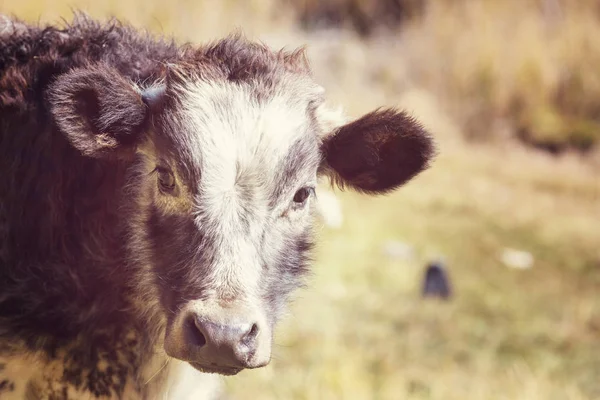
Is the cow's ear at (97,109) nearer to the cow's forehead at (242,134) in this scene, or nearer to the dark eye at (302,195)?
the cow's forehead at (242,134)

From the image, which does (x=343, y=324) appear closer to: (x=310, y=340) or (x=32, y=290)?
(x=310, y=340)

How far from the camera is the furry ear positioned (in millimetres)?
2543

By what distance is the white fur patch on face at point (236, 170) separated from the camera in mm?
2410

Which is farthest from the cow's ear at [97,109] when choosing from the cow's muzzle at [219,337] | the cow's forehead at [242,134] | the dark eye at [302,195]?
the cow's muzzle at [219,337]

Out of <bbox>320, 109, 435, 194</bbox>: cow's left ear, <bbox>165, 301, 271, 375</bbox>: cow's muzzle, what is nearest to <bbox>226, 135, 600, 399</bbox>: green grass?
<bbox>320, 109, 435, 194</bbox>: cow's left ear

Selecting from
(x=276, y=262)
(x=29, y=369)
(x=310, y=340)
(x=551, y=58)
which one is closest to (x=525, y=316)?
(x=310, y=340)

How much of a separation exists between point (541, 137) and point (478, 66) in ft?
5.38

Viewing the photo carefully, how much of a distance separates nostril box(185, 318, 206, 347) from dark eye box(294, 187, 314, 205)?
658 mm

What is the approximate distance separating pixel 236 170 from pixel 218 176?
6 cm

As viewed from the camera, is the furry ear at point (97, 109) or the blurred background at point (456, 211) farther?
the blurred background at point (456, 211)

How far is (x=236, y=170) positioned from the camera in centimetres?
247

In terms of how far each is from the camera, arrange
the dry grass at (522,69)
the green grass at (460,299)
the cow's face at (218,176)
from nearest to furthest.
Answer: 1. the cow's face at (218,176)
2. the green grass at (460,299)
3. the dry grass at (522,69)

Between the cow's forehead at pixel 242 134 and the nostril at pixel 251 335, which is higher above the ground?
the cow's forehead at pixel 242 134

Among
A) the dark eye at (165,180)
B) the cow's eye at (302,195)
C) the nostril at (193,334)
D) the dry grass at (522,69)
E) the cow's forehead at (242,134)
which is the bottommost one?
the dry grass at (522,69)
